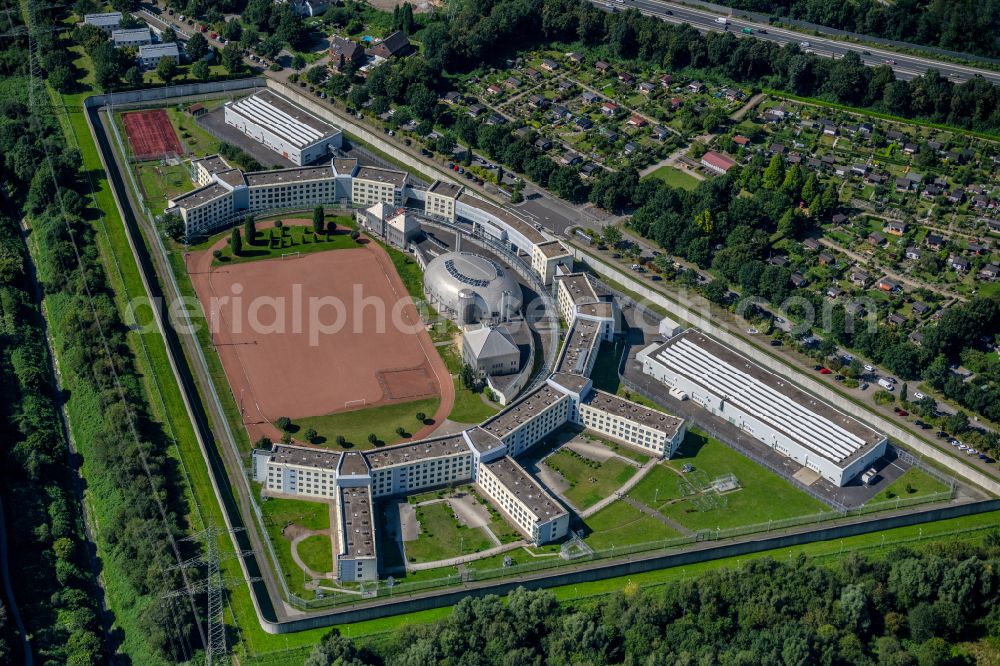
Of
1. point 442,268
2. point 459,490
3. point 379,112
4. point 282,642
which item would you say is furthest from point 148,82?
point 282,642

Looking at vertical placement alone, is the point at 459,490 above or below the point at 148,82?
below

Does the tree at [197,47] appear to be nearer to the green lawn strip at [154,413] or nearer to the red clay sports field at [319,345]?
the green lawn strip at [154,413]

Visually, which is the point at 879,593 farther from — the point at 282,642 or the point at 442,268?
the point at 442,268

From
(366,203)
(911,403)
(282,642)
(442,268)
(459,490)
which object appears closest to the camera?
(282,642)

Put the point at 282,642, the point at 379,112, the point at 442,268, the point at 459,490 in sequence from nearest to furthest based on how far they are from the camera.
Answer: the point at 282,642
the point at 459,490
the point at 442,268
the point at 379,112

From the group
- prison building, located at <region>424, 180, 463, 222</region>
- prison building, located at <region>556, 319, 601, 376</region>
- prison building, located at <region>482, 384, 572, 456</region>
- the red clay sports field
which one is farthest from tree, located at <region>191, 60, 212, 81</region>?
prison building, located at <region>482, 384, 572, 456</region>

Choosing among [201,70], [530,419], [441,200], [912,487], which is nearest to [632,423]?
[530,419]
